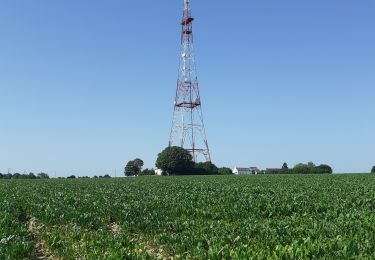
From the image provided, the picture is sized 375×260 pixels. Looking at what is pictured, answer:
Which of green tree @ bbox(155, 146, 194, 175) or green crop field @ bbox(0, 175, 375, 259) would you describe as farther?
green tree @ bbox(155, 146, 194, 175)

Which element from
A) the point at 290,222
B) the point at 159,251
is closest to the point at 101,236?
the point at 159,251

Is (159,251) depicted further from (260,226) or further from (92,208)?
(92,208)

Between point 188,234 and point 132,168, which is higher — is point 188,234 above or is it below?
below

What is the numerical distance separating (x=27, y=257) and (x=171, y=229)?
3793 mm

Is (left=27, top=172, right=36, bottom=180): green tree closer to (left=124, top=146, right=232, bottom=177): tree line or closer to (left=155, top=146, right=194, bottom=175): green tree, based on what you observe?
(left=124, top=146, right=232, bottom=177): tree line

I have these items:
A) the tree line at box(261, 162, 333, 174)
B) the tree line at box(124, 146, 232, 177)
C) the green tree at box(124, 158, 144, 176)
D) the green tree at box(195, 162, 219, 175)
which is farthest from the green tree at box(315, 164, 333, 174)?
the green tree at box(124, 158, 144, 176)

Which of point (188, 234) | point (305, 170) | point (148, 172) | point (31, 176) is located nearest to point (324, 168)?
point (305, 170)

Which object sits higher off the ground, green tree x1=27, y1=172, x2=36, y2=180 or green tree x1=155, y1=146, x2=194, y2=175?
green tree x1=155, y1=146, x2=194, y2=175

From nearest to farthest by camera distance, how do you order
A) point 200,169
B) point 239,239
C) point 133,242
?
point 239,239, point 133,242, point 200,169

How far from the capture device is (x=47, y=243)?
10.8 m

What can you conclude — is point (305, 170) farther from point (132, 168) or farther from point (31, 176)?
point (31, 176)

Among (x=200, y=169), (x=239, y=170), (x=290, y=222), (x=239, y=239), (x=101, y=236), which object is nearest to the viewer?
(x=239, y=239)

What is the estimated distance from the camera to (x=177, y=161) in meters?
99.8

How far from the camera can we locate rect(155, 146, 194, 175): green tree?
99.8m
